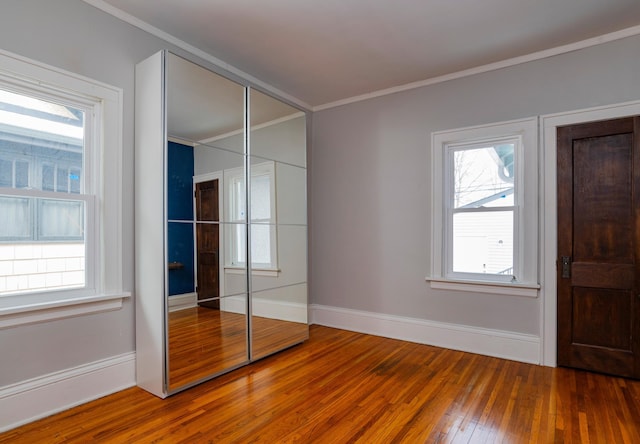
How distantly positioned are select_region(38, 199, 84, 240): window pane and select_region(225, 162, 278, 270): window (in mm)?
1108

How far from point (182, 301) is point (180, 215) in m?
0.67

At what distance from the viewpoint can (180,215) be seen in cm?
281

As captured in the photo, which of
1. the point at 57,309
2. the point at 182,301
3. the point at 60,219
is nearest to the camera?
the point at 57,309

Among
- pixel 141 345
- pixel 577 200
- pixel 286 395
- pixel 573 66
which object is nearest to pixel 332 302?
pixel 286 395

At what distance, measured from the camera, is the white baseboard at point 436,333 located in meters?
3.41

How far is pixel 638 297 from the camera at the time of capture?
297cm

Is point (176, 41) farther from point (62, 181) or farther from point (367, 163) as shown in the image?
point (367, 163)

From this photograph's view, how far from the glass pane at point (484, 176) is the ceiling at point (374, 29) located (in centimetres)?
89

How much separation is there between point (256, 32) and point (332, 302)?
317cm

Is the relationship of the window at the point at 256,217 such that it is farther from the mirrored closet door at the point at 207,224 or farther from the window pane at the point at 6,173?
the window pane at the point at 6,173

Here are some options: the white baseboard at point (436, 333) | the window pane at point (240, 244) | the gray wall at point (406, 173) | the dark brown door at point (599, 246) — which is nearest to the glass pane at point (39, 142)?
the window pane at point (240, 244)

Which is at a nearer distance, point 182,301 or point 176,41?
point 182,301

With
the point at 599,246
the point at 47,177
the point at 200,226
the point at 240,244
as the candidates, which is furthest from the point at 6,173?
the point at 599,246

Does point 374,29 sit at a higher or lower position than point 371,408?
higher
